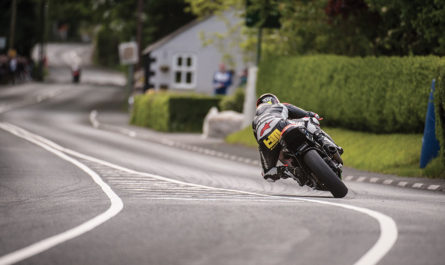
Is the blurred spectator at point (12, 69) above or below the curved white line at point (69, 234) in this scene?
below

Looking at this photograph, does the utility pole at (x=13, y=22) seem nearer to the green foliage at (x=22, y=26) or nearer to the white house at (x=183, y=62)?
the green foliage at (x=22, y=26)

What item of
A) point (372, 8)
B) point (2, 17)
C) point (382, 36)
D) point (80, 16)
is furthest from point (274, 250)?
point (2, 17)

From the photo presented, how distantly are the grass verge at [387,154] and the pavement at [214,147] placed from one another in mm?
346

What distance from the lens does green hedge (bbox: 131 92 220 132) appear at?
35.7 m

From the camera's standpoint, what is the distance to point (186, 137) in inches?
1291

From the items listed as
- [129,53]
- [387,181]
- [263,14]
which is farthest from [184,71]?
[387,181]

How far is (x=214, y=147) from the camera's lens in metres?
27.8

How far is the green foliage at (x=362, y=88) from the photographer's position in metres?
20.2

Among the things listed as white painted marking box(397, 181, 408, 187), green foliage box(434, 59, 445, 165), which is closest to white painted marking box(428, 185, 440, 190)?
white painted marking box(397, 181, 408, 187)

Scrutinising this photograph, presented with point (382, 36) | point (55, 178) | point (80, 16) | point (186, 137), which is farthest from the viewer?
point (80, 16)

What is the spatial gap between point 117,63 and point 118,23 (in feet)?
142

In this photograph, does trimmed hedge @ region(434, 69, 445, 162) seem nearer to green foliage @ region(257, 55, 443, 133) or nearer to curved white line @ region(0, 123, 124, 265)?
green foliage @ region(257, 55, 443, 133)

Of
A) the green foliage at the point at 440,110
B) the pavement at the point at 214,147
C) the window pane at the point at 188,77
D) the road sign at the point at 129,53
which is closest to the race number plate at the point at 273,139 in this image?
the pavement at the point at 214,147

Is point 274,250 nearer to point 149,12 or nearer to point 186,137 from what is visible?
point 186,137
